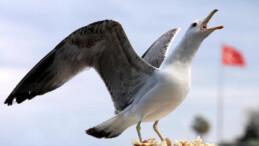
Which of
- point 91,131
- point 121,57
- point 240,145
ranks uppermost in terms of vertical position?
point 121,57

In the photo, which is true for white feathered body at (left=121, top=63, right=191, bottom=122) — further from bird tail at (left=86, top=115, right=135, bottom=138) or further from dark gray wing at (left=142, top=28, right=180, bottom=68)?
dark gray wing at (left=142, top=28, right=180, bottom=68)

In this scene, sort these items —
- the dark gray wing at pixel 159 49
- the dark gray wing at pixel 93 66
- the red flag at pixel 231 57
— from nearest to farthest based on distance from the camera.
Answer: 1. the dark gray wing at pixel 93 66
2. the dark gray wing at pixel 159 49
3. the red flag at pixel 231 57

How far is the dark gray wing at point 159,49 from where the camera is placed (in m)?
5.09

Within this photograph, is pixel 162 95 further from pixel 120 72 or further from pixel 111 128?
pixel 111 128

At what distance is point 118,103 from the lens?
431 centimetres

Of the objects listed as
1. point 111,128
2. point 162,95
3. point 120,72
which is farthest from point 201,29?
point 111,128

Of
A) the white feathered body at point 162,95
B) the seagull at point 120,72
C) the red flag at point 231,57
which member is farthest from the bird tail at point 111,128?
the red flag at point 231,57

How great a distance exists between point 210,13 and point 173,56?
56 cm

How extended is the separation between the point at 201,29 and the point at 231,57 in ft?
46.8

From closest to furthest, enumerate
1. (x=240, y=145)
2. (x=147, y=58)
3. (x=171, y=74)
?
(x=171, y=74) < (x=147, y=58) < (x=240, y=145)

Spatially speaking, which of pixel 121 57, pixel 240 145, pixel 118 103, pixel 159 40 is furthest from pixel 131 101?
pixel 240 145

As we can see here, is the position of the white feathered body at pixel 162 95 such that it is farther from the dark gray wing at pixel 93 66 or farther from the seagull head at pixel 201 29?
the seagull head at pixel 201 29

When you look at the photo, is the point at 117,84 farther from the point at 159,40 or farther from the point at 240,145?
the point at 240,145

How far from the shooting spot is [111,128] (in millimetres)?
4293
